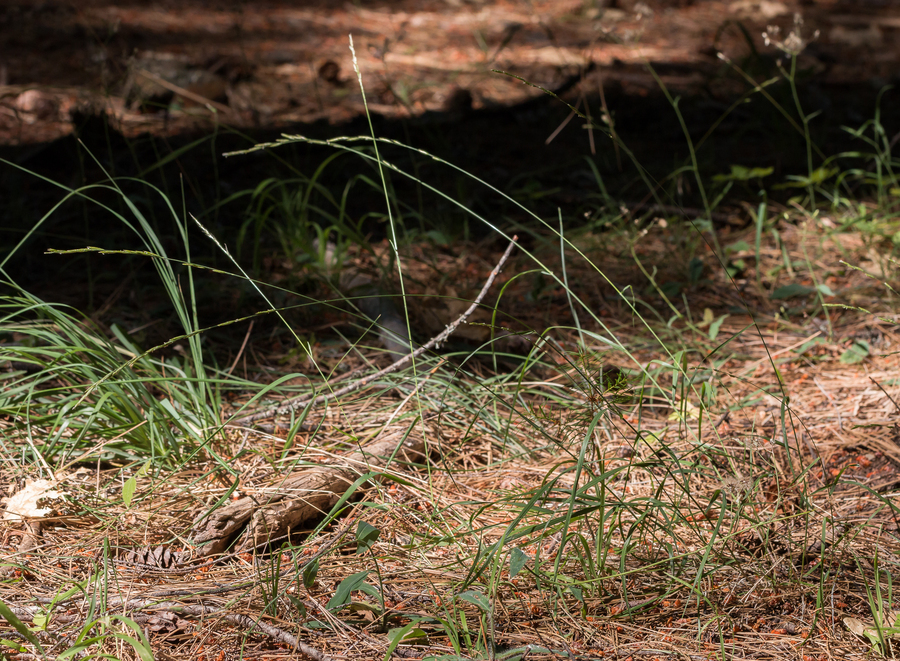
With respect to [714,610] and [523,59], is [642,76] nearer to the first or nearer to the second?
[523,59]

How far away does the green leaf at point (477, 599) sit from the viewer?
1064 millimetres

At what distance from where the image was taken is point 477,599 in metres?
1.09

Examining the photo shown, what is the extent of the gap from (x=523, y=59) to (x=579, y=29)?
108cm

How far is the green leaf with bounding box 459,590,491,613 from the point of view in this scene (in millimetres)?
1064

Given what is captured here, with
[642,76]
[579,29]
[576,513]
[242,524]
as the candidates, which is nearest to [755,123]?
[642,76]

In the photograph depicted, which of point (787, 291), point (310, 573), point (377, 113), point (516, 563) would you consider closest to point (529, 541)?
point (516, 563)

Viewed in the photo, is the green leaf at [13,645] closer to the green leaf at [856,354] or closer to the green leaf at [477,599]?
the green leaf at [477,599]

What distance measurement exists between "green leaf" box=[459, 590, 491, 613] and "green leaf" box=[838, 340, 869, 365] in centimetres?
140

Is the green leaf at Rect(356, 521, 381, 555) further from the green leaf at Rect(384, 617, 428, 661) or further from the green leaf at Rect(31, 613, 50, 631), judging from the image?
the green leaf at Rect(31, 613, 50, 631)

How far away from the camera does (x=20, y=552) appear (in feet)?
4.23

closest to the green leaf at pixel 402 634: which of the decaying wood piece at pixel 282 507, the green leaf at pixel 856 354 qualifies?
the decaying wood piece at pixel 282 507

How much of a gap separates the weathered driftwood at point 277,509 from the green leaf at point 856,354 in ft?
4.39

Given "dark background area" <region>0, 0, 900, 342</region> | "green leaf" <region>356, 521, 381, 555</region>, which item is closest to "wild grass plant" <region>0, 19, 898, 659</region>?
"green leaf" <region>356, 521, 381, 555</region>

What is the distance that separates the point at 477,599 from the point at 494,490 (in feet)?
1.45
